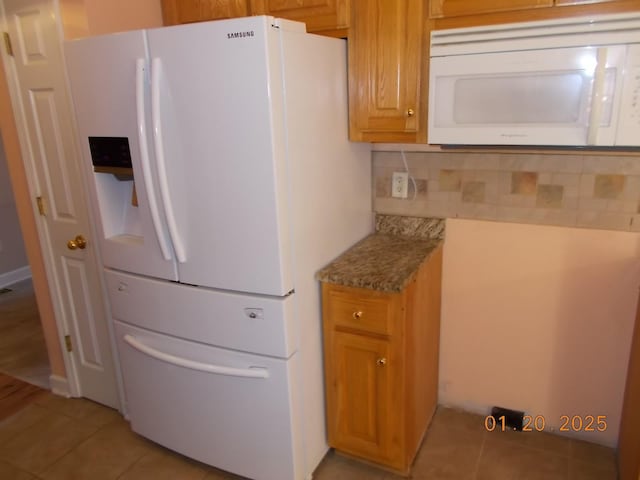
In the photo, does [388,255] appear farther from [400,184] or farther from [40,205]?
[40,205]

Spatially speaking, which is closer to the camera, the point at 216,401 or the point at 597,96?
the point at 597,96

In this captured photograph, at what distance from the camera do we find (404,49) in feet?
5.74

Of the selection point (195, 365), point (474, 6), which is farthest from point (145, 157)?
point (474, 6)

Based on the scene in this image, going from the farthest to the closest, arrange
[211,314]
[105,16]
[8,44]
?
1. [8,44]
2. [105,16]
3. [211,314]

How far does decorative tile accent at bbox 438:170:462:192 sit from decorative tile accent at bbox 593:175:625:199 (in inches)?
20.8

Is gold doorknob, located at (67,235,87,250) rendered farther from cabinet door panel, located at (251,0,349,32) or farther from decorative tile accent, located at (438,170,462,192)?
decorative tile accent, located at (438,170,462,192)

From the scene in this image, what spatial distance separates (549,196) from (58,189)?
2.21m

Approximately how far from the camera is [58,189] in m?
2.27

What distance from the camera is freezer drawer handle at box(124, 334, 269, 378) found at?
1.72m

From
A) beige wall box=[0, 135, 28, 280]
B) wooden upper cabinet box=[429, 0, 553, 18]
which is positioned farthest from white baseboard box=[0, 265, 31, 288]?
wooden upper cabinet box=[429, 0, 553, 18]

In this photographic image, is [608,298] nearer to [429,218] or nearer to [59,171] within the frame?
[429,218]

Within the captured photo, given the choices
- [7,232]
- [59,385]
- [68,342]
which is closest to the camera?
[68,342]

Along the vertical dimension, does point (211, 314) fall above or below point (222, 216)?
below

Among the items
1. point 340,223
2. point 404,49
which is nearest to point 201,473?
point 340,223
